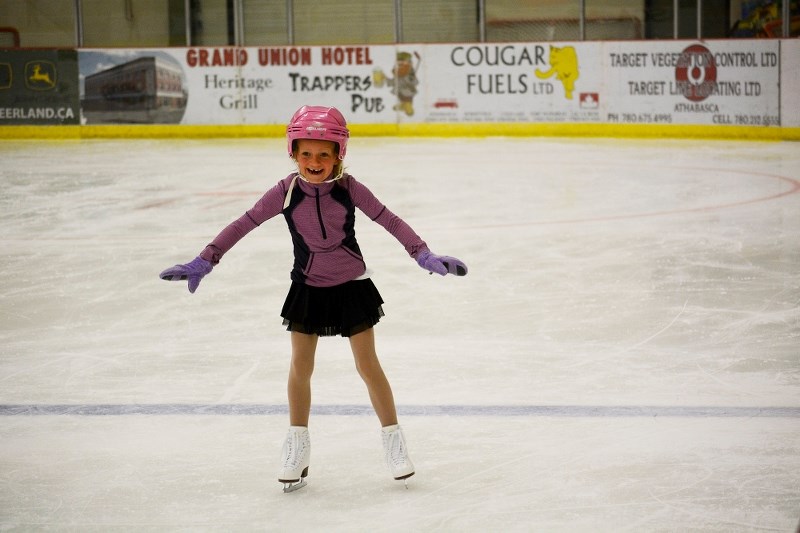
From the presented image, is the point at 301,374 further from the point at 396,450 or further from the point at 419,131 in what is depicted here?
the point at 419,131

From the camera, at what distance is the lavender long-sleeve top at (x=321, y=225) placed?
131 inches

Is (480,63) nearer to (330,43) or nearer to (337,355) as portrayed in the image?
(330,43)

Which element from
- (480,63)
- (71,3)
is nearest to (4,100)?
(71,3)

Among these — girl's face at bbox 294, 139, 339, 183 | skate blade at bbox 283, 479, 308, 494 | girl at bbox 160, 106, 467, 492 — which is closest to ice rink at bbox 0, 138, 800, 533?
skate blade at bbox 283, 479, 308, 494

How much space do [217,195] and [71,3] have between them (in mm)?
10809

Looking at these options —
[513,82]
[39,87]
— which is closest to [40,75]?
[39,87]

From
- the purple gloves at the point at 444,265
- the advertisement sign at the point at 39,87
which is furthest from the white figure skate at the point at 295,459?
the advertisement sign at the point at 39,87

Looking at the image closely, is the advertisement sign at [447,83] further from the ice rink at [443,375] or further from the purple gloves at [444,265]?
the purple gloves at [444,265]

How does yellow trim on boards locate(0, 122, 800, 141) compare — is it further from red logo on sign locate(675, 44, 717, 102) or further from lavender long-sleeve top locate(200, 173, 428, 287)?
lavender long-sleeve top locate(200, 173, 428, 287)

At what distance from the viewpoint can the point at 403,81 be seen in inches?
710

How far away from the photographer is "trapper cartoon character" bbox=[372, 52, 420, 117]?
17953mm

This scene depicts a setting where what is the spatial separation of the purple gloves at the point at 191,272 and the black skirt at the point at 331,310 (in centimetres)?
26

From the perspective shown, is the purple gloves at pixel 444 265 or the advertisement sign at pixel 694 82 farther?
the advertisement sign at pixel 694 82

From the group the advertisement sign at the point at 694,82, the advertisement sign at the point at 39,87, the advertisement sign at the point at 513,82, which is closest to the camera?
the advertisement sign at the point at 694,82
